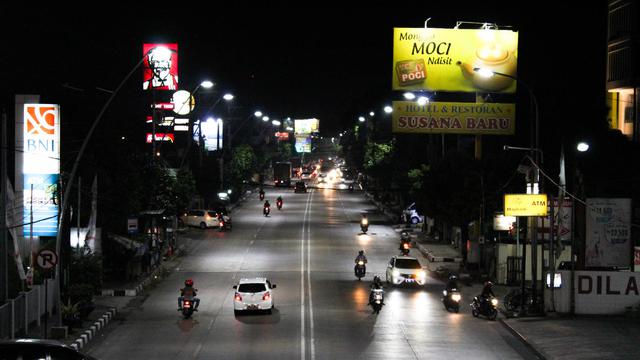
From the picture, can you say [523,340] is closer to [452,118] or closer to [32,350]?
[32,350]

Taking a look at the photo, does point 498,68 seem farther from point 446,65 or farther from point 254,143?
point 254,143

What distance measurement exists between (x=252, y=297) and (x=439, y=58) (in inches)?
772

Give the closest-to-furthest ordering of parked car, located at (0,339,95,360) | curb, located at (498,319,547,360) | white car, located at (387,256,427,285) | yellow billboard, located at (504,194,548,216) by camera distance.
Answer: parked car, located at (0,339,95,360)
curb, located at (498,319,547,360)
yellow billboard, located at (504,194,548,216)
white car, located at (387,256,427,285)

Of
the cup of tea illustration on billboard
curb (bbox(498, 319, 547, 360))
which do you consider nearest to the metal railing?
curb (bbox(498, 319, 547, 360))

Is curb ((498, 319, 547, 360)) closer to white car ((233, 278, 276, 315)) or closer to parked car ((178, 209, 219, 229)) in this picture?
white car ((233, 278, 276, 315))

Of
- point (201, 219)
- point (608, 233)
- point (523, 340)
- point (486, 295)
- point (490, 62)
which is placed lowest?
point (523, 340)

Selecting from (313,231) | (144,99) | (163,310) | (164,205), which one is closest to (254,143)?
(144,99)

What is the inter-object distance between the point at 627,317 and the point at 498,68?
61.4 feet

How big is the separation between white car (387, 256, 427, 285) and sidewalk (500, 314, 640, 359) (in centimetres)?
896

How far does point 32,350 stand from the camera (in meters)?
15.1

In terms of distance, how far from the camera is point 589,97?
65938 mm

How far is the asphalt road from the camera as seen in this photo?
2566cm

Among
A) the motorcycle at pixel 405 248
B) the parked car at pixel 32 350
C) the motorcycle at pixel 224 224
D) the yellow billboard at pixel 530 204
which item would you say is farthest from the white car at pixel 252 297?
the motorcycle at pixel 224 224

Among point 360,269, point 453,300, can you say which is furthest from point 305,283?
point 453,300
